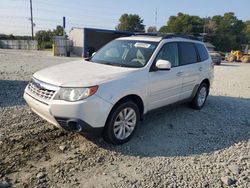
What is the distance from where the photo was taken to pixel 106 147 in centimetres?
443

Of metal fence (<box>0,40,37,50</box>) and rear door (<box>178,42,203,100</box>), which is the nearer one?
rear door (<box>178,42,203,100</box>)

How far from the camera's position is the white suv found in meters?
3.91

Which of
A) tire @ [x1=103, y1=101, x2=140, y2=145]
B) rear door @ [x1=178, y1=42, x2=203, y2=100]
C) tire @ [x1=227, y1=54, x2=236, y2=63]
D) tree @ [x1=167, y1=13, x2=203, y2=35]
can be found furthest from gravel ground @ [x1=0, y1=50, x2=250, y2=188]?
tree @ [x1=167, y1=13, x2=203, y2=35]

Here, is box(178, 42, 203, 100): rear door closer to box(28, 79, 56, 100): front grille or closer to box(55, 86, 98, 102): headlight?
box(55, 86, 98, 102): headlight

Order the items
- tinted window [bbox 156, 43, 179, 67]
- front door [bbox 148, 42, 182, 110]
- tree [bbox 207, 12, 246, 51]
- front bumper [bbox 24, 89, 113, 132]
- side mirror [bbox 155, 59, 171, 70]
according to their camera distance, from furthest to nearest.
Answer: tree [bbox 207, 12, 246, 51] → tinted window [bbox 156, 43, 179, 67] → front door [bbox 148, 42, 182, 110] → side mirror [bbox 155, 59, 171, 70] → front bumper [bbox 24, 89, 113, 132]

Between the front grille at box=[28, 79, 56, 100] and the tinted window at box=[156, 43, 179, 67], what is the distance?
2161mm

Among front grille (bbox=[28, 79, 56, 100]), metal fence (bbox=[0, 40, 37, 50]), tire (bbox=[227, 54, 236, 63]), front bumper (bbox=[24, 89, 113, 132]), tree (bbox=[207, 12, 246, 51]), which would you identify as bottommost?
tire (bbox=[227, 54, 236, 63])

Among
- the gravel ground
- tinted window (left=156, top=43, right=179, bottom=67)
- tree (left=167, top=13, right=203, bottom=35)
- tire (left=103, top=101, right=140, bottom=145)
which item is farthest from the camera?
tree (left=167, top=13, right=203, bottom=35)

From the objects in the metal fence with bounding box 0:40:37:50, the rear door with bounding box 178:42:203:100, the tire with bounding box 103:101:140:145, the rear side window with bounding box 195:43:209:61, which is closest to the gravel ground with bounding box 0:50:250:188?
the tire with bounding box 103:101:140:145

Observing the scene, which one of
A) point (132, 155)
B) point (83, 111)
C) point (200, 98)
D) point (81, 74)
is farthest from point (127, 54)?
point (200, 98)

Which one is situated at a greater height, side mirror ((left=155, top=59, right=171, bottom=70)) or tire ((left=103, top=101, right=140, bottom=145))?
side mirror ((left=155, top=59, right=171, bottom=70))

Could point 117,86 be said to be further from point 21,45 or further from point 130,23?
point 130,23

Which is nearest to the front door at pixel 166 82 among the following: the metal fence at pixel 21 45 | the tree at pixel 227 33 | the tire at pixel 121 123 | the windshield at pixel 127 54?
the windshield at pixel 127 54

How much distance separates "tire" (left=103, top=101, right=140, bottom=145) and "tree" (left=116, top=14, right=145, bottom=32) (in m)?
84.2
